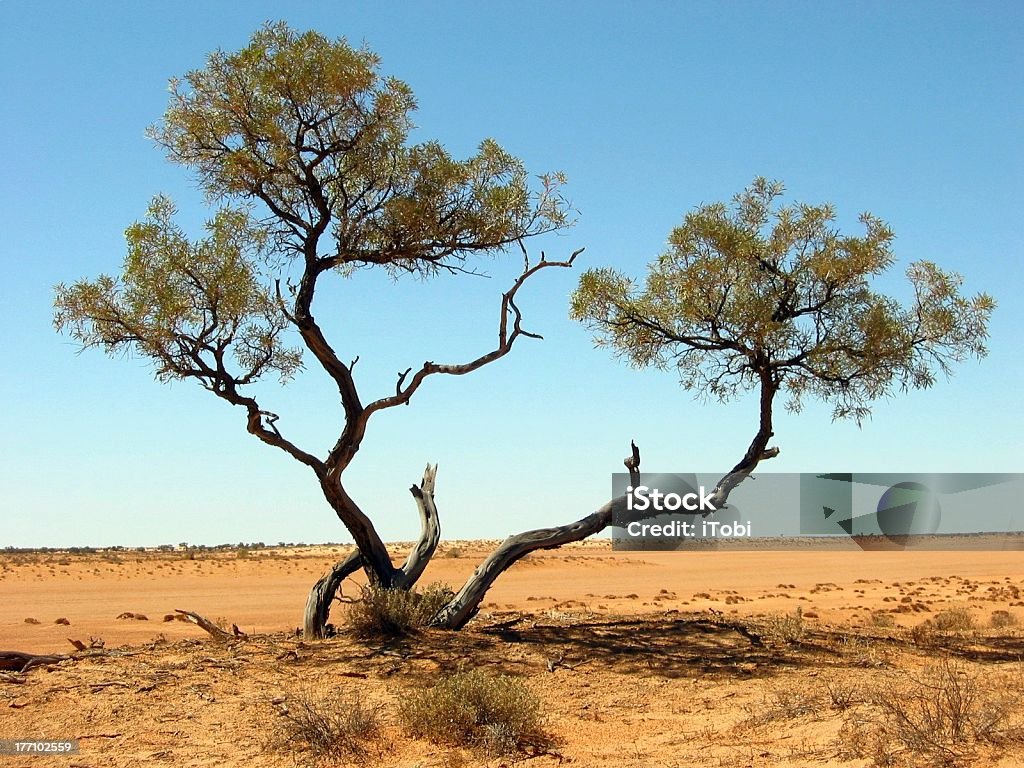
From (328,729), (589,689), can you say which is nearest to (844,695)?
(589,689)

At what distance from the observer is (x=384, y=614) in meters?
14.5

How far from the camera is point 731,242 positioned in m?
16.5

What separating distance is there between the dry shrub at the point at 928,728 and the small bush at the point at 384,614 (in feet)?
23.4

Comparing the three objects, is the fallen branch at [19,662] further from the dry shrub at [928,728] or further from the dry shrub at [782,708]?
the dry shrub at [928,728]

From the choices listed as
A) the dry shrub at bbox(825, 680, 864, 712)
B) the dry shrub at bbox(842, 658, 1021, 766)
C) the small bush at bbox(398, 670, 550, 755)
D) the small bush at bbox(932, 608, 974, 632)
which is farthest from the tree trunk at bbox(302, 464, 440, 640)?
the small bush at bbox(932, 608, 974, 632)

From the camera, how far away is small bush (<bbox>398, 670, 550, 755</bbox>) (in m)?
9.20

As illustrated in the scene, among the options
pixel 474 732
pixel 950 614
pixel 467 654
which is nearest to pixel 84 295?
pixel 467 654

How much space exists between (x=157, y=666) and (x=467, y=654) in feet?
13.6

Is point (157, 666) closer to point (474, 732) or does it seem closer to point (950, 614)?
point (474, 732)

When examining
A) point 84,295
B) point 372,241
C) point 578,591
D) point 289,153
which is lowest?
point 578,591

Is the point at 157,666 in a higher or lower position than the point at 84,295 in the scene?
lower

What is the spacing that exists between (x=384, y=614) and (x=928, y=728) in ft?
27.7

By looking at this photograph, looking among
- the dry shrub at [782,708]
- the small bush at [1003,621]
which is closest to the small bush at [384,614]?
the dry shrub at [782,708]

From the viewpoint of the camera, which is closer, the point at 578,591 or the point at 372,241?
the point at 372,241
